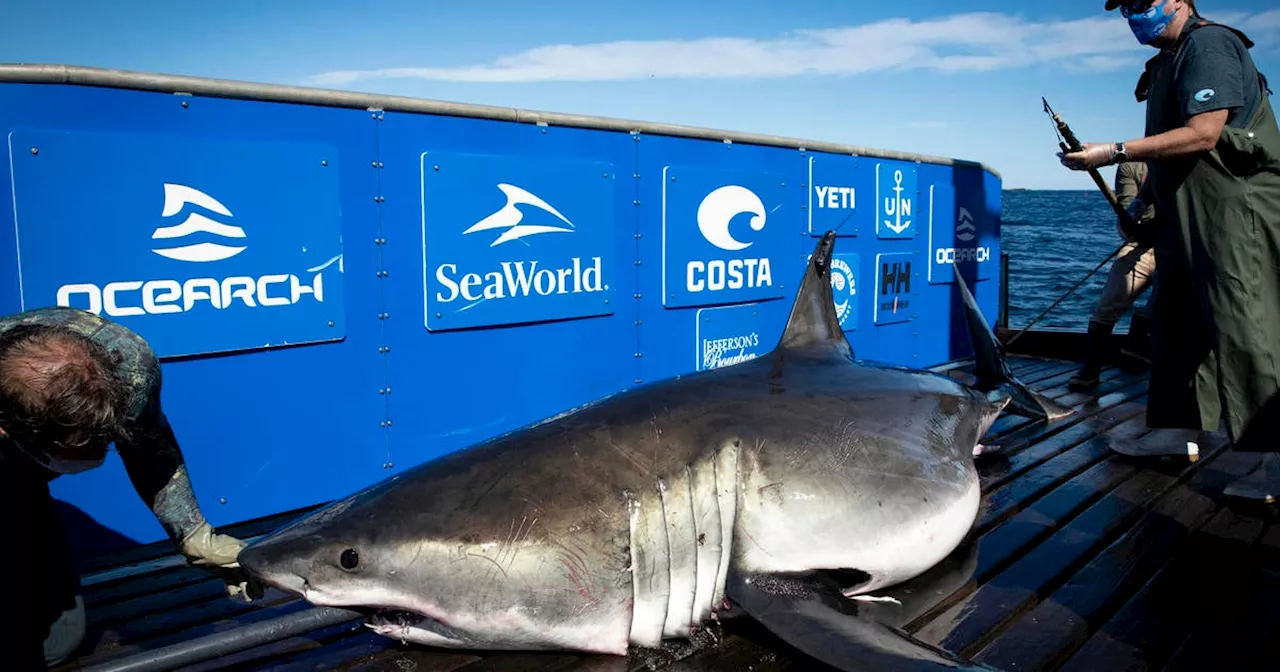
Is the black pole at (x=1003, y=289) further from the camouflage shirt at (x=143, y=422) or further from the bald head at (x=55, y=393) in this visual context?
the bald head at (x=55, y=393)

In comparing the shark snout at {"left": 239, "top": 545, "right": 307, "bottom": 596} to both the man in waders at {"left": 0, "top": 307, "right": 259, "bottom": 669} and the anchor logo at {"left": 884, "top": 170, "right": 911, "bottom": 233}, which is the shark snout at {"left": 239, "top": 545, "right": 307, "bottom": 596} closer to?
the man in waders at {"left": 0, "top": 307, "right": 259, "bottom": 669}

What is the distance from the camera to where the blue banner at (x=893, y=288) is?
690 centimetres

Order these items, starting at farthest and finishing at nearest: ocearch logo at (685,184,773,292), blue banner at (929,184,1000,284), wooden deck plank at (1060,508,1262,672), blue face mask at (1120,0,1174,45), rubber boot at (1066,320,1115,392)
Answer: blue banner at (929,184,1000,284), rubber boot at (1066,320,1115,392), ocearch logo at (685,184,773,292), blue face mask at (1120,0,1174,45), wooden deck plank at (1060,508,1262,672)

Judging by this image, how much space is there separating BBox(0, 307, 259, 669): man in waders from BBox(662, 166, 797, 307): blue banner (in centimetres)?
344

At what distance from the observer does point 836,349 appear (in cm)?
341

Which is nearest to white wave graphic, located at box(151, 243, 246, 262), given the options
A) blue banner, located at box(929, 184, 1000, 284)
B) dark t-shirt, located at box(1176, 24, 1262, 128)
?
dark t-shirt, located at box(1176, 24, 1262, 128)

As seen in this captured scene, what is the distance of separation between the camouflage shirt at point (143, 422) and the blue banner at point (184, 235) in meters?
1.25

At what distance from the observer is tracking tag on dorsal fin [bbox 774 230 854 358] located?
3.39 meters

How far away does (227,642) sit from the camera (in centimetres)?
218

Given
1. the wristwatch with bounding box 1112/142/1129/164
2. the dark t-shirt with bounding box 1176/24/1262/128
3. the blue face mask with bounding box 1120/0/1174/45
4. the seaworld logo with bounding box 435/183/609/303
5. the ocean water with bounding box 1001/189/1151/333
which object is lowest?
the ocean water with bounding box 1001/189/1151/333

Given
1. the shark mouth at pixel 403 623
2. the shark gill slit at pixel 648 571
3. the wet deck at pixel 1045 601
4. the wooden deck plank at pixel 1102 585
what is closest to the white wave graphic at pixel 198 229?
the wet deck at pixel 1045 601

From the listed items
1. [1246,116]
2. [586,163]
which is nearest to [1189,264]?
[1246,116]

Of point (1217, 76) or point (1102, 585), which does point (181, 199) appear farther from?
point (1217, 76)

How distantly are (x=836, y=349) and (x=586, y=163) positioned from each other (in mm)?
2079
